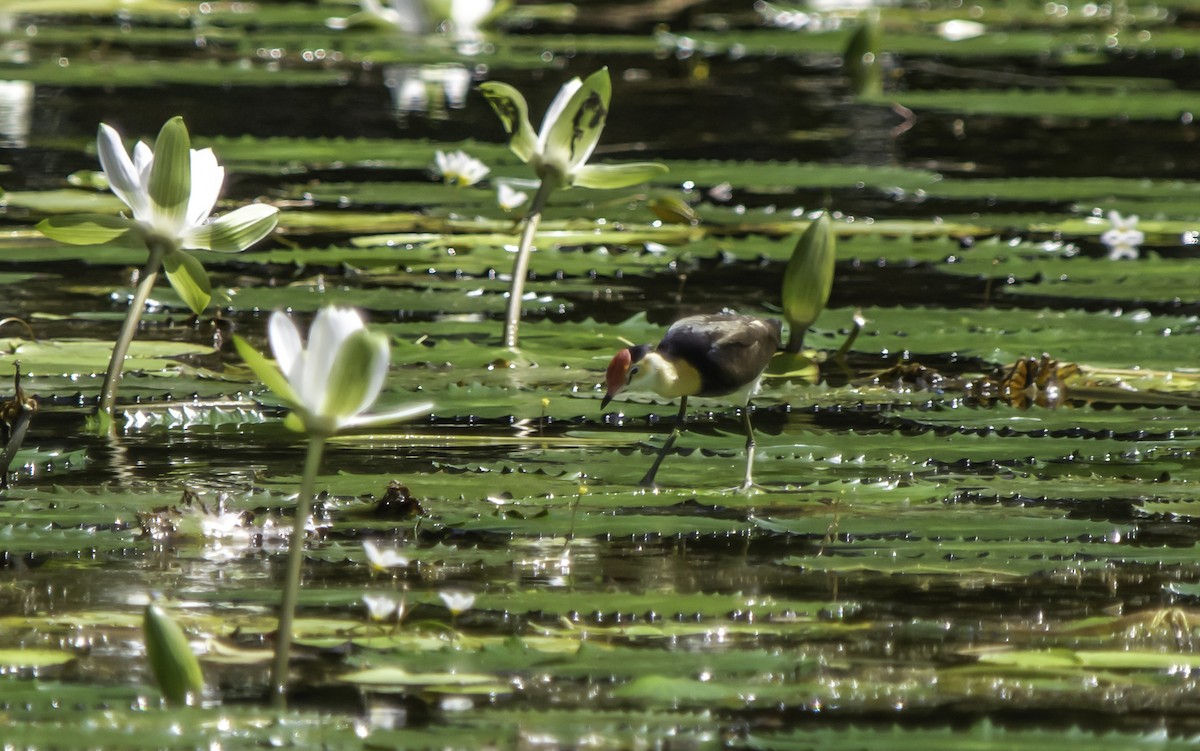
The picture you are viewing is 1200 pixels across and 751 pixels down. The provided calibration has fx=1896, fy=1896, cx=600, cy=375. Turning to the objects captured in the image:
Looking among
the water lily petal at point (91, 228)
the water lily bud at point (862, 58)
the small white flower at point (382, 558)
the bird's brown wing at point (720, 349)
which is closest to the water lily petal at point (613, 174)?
the bird's brown wing at point (720, 349)

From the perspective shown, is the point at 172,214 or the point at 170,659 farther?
the point at 172,214

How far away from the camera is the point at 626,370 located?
2.31 m

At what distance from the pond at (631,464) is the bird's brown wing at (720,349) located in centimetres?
11

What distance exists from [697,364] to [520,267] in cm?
77

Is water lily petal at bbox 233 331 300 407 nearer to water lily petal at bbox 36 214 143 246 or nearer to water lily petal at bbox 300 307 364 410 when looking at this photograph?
water lily petal at bbox 300 307 364 410

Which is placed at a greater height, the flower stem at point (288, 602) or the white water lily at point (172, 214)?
the white water lily at point (172, 214)

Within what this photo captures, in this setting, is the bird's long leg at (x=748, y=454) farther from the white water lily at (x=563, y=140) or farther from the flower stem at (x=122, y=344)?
the flower stem at (x=122, y=344)

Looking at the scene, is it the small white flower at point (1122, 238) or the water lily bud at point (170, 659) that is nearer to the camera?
the water lily bud at point (170, 659)

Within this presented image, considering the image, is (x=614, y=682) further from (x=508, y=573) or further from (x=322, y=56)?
(x=322, y=56)

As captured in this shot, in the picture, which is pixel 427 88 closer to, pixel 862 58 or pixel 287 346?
pixel 862 58

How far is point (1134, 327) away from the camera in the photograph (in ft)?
10.3

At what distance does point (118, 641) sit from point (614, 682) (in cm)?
47

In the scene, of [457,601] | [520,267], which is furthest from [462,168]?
[457,601]

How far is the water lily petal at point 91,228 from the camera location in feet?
7.96
